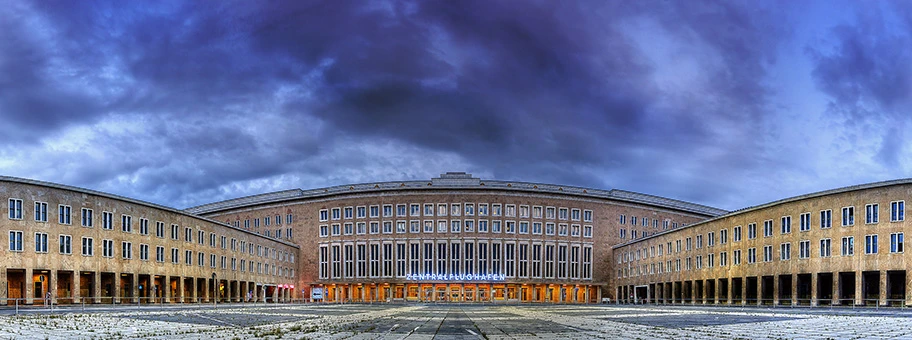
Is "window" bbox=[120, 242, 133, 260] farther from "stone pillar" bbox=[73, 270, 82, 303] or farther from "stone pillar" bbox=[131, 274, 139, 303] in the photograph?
"stone pillar" bbox=[73, 270, 82, 303]

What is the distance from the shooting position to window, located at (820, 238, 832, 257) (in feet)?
253

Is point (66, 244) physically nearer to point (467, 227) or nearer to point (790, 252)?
point (790, 252)

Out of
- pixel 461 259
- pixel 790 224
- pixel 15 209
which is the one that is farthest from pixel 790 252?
pixel 15 209

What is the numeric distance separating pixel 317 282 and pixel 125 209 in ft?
220

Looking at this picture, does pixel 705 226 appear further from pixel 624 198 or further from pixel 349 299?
pixel 349 299

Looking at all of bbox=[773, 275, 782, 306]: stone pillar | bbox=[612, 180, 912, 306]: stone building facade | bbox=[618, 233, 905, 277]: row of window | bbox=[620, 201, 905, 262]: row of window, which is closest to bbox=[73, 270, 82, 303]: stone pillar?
bbox=[612, 180, 912, 306]: stone building facade

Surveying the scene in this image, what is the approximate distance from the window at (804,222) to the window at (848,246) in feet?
16.2

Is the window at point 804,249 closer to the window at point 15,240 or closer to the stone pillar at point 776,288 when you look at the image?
the stone pillar at point 776,288

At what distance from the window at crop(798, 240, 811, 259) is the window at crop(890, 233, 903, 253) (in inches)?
384

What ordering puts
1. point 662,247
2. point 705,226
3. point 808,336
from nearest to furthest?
point 808,336 → point 705,226 → point 662,247

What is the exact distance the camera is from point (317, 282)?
147375 millimetres

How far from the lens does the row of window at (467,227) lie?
14162 cm

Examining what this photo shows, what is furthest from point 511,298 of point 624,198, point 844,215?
point 844,215

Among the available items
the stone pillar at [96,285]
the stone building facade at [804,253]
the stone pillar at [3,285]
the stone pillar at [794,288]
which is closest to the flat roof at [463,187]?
the stone building facade at [804,253]
